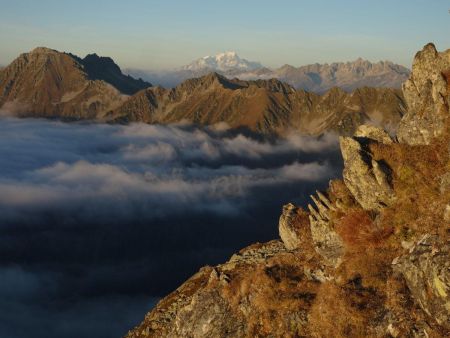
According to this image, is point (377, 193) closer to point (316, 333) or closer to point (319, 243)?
point (319, 243)

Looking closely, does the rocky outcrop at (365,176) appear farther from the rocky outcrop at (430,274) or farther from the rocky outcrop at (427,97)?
the rocky outcrop at (430,274)

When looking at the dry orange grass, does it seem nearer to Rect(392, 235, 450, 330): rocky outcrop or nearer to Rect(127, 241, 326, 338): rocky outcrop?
Rect(127, 241, 326, 338): rocky outcrop

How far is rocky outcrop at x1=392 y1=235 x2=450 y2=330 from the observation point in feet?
96.6

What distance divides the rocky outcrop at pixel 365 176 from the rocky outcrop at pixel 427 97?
2.54 meters

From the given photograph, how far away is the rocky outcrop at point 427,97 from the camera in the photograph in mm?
43188

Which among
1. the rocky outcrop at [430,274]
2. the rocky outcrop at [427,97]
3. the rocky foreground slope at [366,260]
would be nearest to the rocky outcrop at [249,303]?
the rocky foreground slope at [366,260]

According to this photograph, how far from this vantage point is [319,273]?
40188 mm

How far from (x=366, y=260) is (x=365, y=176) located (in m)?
7.57

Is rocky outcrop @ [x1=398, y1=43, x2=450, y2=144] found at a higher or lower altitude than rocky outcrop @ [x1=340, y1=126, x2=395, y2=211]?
higher

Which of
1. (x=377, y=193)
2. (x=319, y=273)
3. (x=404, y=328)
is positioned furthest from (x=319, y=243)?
(x=404, y=328)

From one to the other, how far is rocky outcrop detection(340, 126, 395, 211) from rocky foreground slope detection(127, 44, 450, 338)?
87 millimetres

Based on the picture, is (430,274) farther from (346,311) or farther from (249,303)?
(249,303)

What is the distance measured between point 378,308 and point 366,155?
14.6 metres

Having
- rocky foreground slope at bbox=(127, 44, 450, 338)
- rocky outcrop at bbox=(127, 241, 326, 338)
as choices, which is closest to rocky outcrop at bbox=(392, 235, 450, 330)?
rocky foreground slope at bbox=(127, 44, 450, 338)
